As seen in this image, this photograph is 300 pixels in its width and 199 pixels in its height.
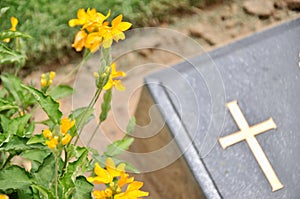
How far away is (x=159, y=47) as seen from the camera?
9.04 feet

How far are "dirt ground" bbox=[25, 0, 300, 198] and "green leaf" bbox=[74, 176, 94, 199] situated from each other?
0.85m

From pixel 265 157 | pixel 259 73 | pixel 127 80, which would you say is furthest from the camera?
pixel 127 80

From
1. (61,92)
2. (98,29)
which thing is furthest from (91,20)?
(61,92)

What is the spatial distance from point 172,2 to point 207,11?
0.18 m

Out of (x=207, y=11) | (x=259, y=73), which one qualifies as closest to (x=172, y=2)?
(x=207, y=11)

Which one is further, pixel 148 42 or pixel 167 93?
pixel 148 42

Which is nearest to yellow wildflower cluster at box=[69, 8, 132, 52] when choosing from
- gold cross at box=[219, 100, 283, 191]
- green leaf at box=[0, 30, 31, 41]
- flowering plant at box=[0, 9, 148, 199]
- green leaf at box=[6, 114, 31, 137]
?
flowering plant at box=[0, 9, 148, 199]

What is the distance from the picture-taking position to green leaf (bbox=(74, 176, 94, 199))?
1.47 m

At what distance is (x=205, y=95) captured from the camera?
199cm

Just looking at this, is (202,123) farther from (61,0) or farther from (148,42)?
(61,0)

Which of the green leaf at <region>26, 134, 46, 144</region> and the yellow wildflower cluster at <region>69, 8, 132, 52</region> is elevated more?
the yellow wildflower cluster at <region>69, 8, 132, 52</region>

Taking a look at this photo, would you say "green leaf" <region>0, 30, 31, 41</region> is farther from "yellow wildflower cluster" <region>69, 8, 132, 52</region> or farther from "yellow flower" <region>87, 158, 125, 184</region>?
"yellow flower" <region>87, 158, 125, 184</region>

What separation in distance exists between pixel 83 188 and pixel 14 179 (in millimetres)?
179

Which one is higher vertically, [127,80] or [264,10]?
[264,10]
